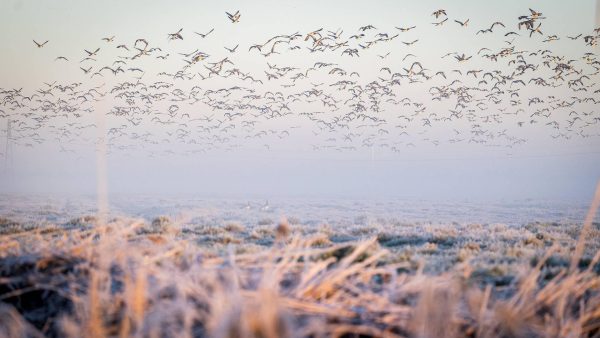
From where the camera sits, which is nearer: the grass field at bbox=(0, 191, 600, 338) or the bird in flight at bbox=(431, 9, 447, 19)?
the grass field at bbox=(0, 191, 600, 338)

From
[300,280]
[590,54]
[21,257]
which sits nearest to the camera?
[300,280]

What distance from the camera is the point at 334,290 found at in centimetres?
320

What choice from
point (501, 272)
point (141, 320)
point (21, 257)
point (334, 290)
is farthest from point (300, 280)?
point (501, 272)

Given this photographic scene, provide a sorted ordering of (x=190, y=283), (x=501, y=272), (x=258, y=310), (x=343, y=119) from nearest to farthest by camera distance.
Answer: (x=258, y=310) → (x=190, y=283) → (x=501, y=272) → (x=343, y=119)

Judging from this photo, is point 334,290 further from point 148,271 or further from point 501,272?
point 501,272

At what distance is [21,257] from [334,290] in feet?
8.61

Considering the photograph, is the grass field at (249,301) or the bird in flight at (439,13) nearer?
the grass field at (249,301)

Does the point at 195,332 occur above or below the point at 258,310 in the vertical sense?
below

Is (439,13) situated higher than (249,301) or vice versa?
(439,13)

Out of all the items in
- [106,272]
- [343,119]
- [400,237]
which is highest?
[343,119]

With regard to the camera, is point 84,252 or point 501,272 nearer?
point 84,252

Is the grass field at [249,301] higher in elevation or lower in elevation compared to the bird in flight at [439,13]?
lower

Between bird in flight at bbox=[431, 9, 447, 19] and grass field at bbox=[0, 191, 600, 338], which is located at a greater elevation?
bird in flight at bbox=[431, 9, 447, 19]

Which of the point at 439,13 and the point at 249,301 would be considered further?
the point at 439,13
